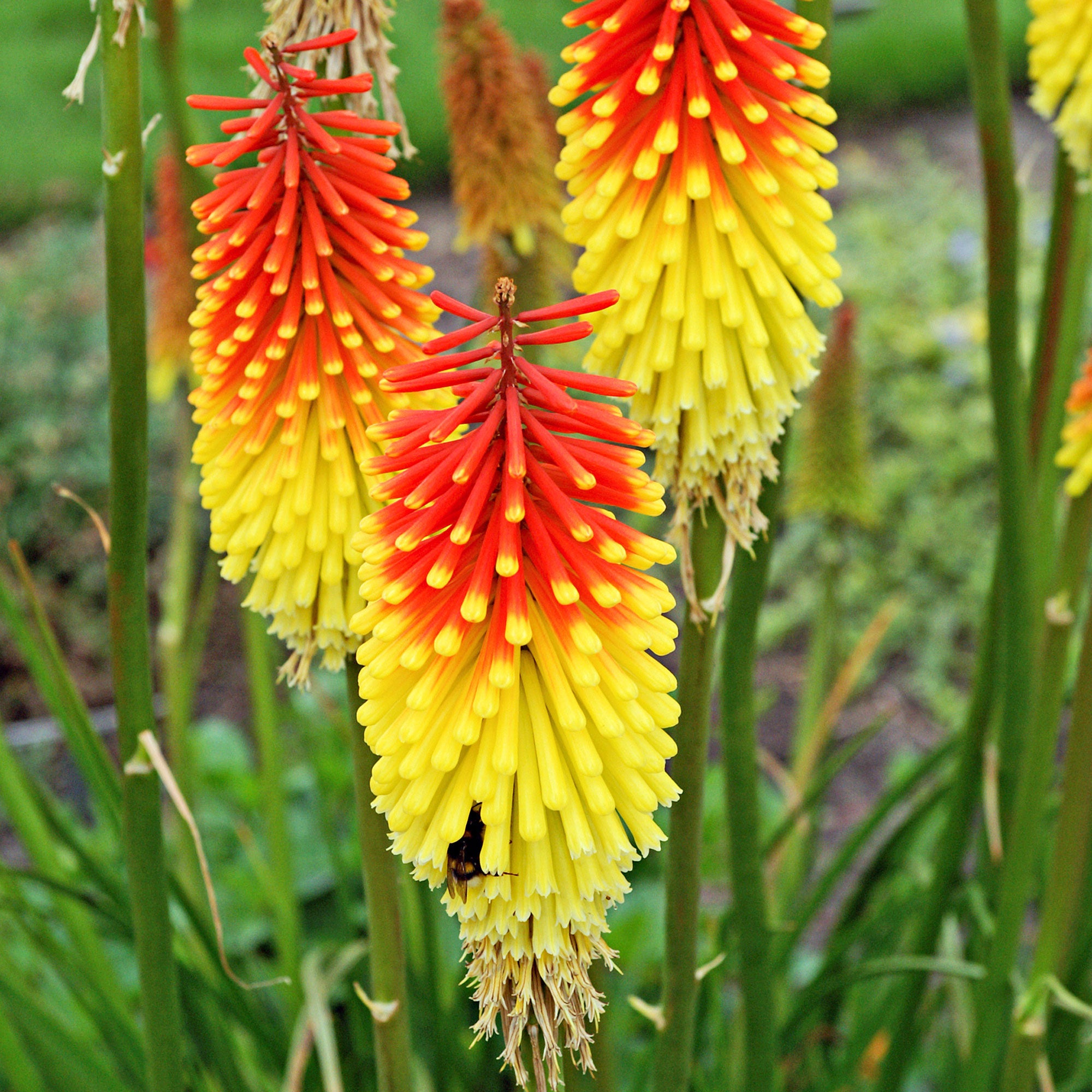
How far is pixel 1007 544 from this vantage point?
6.66 ft

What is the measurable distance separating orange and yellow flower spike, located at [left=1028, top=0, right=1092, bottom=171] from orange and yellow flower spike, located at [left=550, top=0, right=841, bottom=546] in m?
0.74

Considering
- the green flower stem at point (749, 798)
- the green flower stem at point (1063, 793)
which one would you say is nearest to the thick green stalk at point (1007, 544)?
the green flower stem at point (1063, 793)

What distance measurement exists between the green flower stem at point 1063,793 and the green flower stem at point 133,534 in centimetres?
140

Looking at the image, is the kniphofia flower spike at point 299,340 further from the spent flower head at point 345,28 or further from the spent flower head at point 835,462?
the spent flower head at point 835,462

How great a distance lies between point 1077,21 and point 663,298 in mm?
1069

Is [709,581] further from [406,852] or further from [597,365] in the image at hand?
[406,852]

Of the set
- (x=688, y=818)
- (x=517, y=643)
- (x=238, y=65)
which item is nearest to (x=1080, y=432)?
(x=688, y=818)

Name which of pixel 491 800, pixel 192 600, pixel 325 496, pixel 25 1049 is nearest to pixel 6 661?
pixel 192 600

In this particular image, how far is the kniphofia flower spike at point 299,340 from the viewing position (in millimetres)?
1333

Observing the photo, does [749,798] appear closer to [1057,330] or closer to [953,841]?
[953,841]

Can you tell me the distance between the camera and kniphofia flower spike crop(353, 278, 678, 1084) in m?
1.08

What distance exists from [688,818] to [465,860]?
45 centimetres

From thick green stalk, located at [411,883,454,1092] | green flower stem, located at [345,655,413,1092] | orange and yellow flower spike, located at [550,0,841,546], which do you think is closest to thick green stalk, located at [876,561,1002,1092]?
thick green stalk, located at [411,883,454,1092]

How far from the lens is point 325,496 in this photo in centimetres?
143
